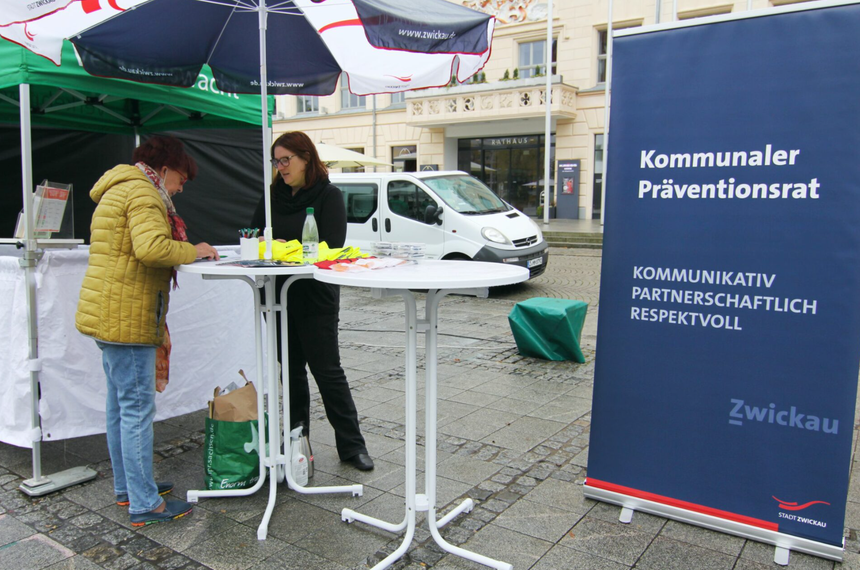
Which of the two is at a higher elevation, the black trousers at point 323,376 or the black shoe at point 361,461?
the black trousers at point 323,376

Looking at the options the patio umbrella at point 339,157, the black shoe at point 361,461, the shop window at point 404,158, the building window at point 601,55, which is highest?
the building window at point 601,55

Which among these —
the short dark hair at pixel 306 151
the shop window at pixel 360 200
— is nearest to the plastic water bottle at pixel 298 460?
the short dark hair at pixel 306 151

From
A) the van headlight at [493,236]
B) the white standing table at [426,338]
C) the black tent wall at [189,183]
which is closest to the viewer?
the white standing table at [426,338]

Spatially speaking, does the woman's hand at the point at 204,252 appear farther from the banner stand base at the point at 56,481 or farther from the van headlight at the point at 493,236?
the van headlight at the point at 493,236

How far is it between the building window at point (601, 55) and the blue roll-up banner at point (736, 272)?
22.4 m

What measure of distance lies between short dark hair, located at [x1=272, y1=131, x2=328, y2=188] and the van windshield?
675 centimetres

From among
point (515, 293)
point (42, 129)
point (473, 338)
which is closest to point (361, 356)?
point (473, 338)

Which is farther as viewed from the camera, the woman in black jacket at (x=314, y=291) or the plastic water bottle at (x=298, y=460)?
the woman in black jacket at (x=314, y=291)

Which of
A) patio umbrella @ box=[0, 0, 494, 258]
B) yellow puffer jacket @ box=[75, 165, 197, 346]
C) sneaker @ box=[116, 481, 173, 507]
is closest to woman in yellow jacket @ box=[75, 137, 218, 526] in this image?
yellow puffer jacket @ box=[75, 165, 197, 346]

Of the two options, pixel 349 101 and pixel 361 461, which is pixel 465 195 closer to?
pixel 361 461

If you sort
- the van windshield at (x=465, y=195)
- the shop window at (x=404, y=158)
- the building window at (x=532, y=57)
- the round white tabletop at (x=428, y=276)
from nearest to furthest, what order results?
1. the round white tabletop at (x=428, y=276)
2. the van windshield at (x=465, y=195)
3. the building window at (x=532, y=57)
4. the shop window at (x=404, y=158)

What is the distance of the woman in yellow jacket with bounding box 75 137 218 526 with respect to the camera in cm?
293

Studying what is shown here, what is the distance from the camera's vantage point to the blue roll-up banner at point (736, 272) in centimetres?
261

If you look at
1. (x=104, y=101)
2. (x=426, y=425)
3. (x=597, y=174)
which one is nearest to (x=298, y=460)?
(x=426, y=425)
